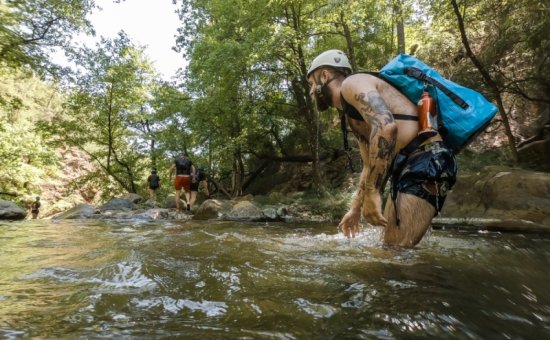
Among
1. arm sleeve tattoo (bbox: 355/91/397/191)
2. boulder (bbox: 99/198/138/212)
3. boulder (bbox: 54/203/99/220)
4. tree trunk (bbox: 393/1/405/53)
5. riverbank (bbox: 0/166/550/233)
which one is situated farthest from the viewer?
boulder (bbox: 99/198/138/212)

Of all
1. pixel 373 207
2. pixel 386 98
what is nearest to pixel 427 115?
pixel 386 98

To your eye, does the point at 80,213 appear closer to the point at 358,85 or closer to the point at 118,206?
the point at 118,206

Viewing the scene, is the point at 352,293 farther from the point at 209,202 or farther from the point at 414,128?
the point at 209,202

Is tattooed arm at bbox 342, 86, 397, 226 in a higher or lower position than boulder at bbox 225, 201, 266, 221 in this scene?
higher

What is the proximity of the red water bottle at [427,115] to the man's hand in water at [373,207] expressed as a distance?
66 centimetres

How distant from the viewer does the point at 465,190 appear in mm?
7574

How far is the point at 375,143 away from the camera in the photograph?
2.78m

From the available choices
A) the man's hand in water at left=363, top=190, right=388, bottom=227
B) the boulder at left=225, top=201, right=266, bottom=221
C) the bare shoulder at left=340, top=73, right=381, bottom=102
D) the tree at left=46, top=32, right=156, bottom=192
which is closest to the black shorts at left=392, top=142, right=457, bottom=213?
the man's hand in water at left=363, top=190, right=388, bottom=227

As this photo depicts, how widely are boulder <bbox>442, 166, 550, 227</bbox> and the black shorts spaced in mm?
3948

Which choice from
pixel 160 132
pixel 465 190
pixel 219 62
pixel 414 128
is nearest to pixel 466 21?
pixel 465 190

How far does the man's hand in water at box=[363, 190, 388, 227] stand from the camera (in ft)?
9.26

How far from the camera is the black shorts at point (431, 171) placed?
2854mm

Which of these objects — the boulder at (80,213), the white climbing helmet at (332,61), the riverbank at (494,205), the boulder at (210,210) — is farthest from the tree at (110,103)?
the white climbing helmet at (332,61)

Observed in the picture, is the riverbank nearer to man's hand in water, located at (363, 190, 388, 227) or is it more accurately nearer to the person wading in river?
the person wading in river
